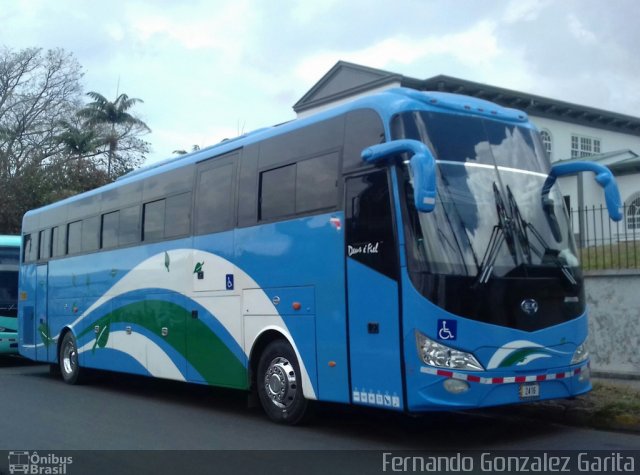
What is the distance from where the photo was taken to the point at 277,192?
10.4m

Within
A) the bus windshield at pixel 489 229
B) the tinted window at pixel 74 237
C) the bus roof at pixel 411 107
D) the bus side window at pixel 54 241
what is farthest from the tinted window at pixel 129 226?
the bus windshield at pixel 489 229

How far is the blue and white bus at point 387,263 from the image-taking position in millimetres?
8109

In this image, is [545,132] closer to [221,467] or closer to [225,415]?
[225,415]

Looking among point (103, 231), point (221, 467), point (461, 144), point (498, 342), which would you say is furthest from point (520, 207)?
point (103, 231)

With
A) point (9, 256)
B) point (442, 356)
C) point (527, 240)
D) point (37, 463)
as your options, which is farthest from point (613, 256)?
point (9, 256)

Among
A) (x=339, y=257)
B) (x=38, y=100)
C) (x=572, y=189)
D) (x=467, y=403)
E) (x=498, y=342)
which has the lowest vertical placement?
(x=467, y=403)

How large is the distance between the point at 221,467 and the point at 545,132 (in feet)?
87.6

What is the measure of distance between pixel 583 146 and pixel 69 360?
24.6 m

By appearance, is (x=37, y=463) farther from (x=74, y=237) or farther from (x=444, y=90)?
(x=444, y=90)

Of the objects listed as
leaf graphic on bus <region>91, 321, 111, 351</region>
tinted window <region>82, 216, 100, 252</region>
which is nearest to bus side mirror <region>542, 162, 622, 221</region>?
leaf graphic on bus <region>91, 321, 111, 351</region>

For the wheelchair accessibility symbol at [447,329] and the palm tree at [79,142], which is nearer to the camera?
the wheelchair accessibility symbol at [447,329]

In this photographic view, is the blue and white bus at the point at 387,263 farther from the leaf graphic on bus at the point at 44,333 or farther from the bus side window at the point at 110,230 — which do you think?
the leaf graphic on bus at the point at 44,333

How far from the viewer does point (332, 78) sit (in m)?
30.9

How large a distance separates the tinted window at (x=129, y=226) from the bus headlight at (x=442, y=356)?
7.19m
